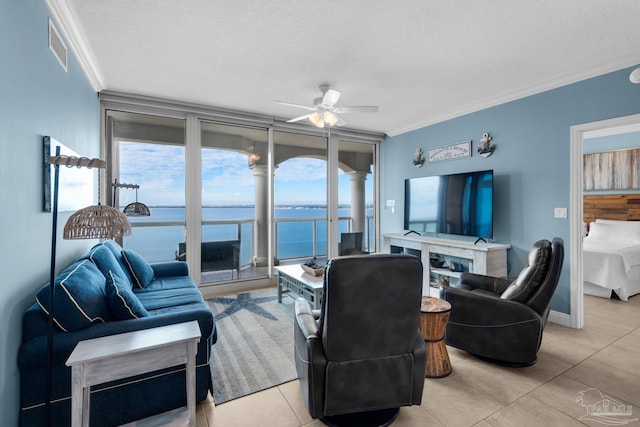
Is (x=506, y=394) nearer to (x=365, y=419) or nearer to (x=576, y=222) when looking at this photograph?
(x=365, y=419)

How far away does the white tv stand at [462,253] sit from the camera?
11.4 feet

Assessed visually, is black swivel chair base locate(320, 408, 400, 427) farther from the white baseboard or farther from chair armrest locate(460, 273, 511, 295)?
the white baseboard

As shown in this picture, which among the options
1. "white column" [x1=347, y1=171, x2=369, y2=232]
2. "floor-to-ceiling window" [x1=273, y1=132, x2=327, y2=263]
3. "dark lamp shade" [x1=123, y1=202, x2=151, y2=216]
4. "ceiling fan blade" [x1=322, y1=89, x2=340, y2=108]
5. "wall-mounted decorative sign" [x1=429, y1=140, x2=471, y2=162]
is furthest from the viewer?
"white column" [x1=347, y1=171, x2=369, y2=232]

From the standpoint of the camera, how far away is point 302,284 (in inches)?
129

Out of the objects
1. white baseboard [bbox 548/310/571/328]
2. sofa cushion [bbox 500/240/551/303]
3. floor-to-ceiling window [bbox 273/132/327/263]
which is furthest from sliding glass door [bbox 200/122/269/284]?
white baseboard [bbox 548/310/571/328]

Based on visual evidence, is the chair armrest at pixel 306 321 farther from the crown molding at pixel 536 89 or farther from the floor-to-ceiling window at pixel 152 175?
the crown molding at pixel 536 89

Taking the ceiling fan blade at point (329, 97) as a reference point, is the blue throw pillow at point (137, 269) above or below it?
below

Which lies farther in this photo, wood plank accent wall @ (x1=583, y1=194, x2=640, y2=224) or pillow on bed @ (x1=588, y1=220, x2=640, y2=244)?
wood plank accent wall @ (x1=583, y1=194, x2=640, y2=224)

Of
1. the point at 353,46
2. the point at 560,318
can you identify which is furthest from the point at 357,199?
the point at 353,46

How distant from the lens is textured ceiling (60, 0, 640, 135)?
2090 mm

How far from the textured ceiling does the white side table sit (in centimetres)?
211

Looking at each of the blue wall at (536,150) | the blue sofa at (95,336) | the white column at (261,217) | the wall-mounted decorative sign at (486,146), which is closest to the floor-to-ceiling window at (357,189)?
the white column at (261,217)

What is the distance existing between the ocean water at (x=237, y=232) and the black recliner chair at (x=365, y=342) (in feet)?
10.4

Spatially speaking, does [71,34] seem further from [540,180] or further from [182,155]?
[540,180]
